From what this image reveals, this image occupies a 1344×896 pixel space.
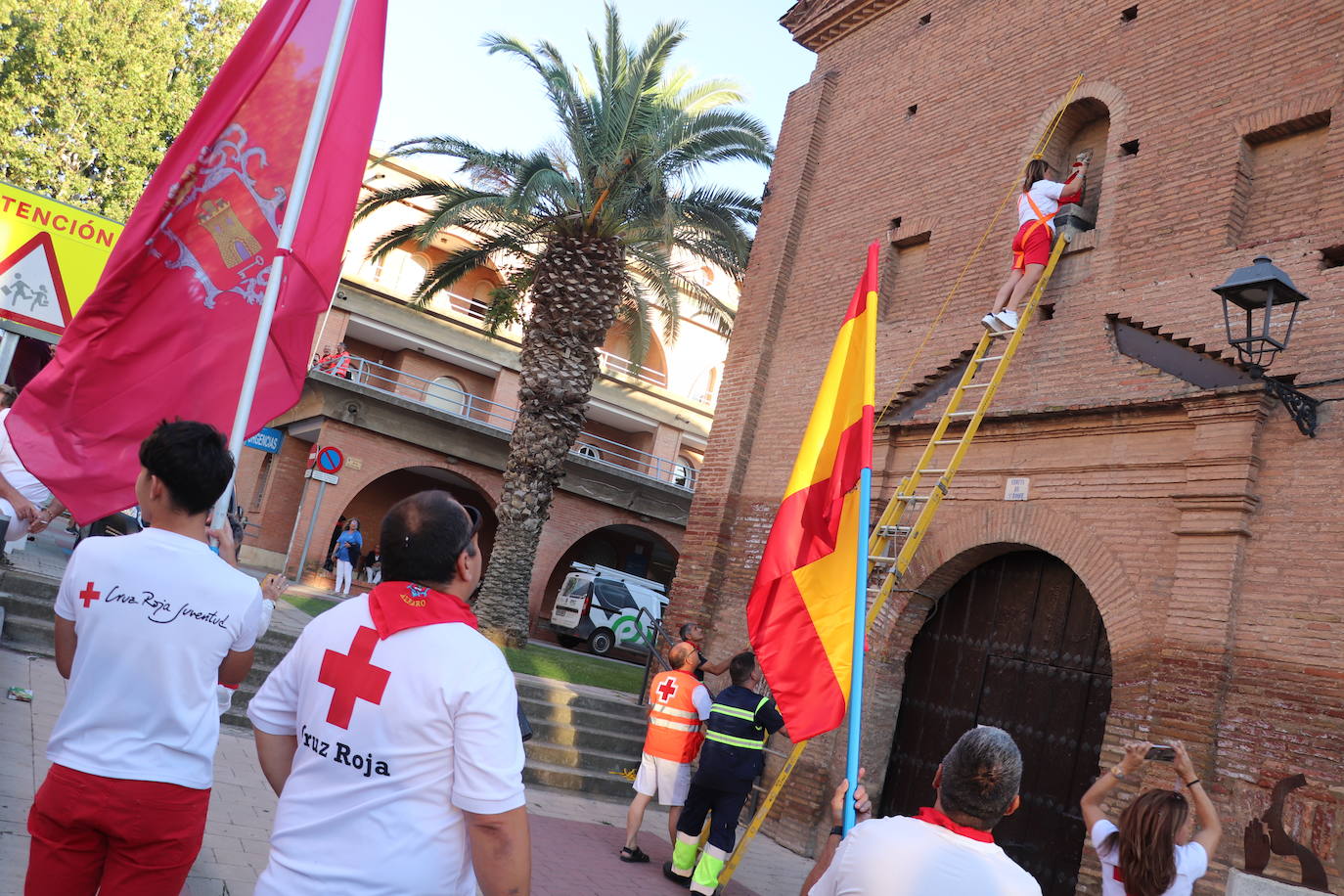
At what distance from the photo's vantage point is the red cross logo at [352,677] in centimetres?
243

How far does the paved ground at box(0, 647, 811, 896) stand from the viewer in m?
5.57

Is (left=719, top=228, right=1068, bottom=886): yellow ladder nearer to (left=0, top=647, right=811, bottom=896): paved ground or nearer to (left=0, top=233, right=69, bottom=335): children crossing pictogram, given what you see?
(left=0, top=647, right=811, bottom=896): paved ground

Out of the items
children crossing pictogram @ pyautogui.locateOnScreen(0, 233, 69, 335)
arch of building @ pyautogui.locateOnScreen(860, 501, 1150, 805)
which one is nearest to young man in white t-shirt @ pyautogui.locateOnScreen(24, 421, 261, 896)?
arch of building @ pyautogui.locateOnScreen(860, 501, 1150, 805)

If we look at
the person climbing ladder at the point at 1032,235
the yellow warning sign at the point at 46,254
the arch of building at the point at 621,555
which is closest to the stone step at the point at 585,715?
the person climbing ladder at the point at 1032,235

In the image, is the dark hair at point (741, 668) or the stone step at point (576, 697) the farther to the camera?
the stone step at point (576, 697)

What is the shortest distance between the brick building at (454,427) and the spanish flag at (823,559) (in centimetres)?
1321

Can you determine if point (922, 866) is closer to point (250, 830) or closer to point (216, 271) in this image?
point (216, 271)

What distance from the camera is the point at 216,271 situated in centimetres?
457

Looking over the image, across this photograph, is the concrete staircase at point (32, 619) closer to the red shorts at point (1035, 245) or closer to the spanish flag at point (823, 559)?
the spanish flag at point (823, 559)

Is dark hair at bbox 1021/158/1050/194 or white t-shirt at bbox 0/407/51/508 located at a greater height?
dark hair at bbox 1021/158/1050/194

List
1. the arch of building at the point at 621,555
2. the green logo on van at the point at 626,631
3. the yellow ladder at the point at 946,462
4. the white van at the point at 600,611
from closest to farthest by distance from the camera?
the yellow ladder at the point at 946,462 < the white van at the point at 600,611 < the green logo on van at the point at 626,631 < the arch of building at the point at 621,555

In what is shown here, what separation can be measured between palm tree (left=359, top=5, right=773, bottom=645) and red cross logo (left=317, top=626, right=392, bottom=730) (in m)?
14.4

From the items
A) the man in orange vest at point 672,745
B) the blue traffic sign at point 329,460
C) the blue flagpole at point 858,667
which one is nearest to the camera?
the blue flagpole at point 858,667

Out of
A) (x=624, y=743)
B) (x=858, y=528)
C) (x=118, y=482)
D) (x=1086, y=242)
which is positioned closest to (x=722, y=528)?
(x=624, y=743)
